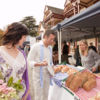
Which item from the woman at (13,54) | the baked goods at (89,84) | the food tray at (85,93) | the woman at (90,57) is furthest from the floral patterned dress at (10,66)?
the woman at (90,57)

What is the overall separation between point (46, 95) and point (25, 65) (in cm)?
120

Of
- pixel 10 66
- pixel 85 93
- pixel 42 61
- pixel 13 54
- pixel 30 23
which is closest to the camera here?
pixel 10 66

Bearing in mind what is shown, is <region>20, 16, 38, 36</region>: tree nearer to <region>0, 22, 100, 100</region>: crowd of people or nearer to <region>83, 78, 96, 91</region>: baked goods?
<region>0, 22, 100, 100</region>: crowd of people

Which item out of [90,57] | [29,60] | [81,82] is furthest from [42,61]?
[90,57]

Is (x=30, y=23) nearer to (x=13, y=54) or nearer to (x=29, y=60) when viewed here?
(x=29, y=60)

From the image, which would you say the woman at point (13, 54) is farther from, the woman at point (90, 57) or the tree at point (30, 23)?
the tree at point (30, 23)

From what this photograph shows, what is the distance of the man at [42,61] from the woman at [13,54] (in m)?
0.70

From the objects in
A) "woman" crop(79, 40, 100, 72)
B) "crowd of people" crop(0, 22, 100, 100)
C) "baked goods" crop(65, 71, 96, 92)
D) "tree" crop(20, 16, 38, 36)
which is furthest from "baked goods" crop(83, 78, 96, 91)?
"tree" crop(20, 16, 38, 36)

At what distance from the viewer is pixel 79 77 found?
5.48 ft

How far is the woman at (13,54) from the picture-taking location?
44.9 inches

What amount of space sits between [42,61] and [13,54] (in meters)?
0.82

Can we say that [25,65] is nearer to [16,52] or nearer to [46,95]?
[16,52]

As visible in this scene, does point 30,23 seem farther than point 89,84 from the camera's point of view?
Yes

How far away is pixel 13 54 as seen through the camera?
1.25 metres
